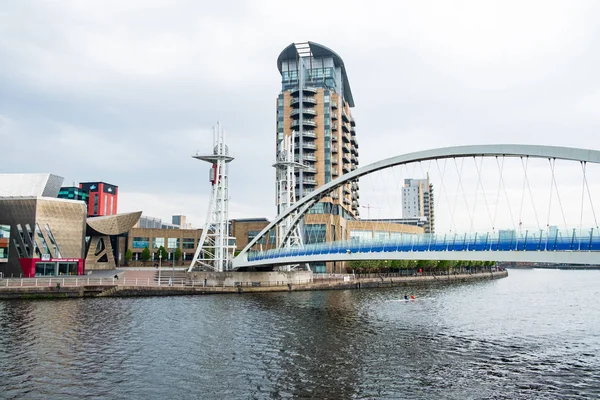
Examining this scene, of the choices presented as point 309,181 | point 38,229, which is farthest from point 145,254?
point 309,181

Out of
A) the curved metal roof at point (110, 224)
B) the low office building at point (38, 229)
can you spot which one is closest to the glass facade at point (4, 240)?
the low office building at point (38, 229)

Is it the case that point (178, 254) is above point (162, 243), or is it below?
below

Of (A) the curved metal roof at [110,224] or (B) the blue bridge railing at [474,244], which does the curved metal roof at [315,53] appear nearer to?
(A) the curved metal roof at [110,224]

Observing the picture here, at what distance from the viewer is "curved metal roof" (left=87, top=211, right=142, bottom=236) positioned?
79750 mm

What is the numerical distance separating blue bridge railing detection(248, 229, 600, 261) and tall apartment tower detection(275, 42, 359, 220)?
2155 inches

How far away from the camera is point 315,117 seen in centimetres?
10719

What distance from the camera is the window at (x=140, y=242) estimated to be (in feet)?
332

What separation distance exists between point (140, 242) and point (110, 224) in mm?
20664

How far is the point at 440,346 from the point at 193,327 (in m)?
16.7

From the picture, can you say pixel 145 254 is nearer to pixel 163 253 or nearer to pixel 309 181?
pixel 163 253

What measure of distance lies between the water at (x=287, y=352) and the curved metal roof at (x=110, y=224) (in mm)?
35986

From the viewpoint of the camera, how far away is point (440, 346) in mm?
29781

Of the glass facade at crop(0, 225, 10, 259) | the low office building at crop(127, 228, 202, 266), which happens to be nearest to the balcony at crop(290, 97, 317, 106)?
the low office building at crop(127, 228, 202, 266)

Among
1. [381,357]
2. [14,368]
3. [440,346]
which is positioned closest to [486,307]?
[440,346]
